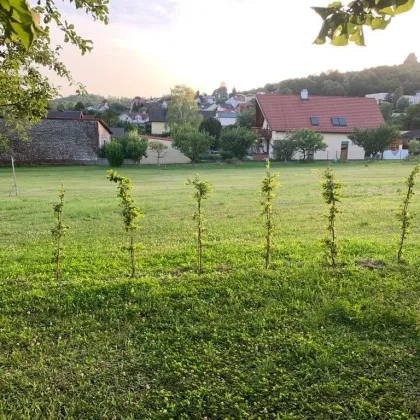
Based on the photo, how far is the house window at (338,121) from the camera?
4838 cm

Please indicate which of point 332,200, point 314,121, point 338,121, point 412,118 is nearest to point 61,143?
point 314,121

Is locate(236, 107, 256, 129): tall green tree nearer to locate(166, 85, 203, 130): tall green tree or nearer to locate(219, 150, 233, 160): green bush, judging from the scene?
locate(166, 85, 203, 130): tall green tree

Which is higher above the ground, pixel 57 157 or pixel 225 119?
pixel 225 119

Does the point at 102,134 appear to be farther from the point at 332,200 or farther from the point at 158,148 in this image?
the point at 332,200

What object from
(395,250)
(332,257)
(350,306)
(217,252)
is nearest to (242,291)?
(350,306)

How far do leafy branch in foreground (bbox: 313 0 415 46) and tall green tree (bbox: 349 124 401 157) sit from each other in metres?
43.7

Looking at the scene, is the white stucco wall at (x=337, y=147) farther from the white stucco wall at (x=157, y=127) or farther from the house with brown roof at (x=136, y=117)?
the house with brown roof at (x=136, y=117)

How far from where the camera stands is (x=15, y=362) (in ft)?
10.7

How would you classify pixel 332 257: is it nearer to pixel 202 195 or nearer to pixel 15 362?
pixel 202 195

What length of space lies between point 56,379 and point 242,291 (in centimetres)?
215

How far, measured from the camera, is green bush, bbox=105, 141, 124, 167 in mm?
40938

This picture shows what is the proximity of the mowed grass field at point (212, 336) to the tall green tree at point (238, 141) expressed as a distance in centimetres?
3669

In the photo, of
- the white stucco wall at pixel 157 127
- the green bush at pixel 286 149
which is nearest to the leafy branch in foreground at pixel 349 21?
the green bush at pixel 286 149

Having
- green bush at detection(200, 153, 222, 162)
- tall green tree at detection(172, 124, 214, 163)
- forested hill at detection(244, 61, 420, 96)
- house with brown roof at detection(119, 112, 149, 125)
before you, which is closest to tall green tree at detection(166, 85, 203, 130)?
green bush at detection(200, 153, 222, 162)
